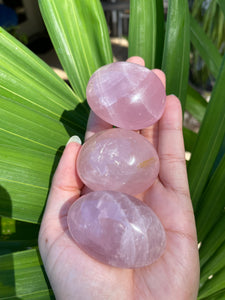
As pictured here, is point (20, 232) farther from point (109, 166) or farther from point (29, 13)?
point (29, 13)

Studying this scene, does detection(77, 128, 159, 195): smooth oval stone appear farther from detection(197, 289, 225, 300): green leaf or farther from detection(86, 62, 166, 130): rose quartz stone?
detection(197, 289, 225, 300): green leaf

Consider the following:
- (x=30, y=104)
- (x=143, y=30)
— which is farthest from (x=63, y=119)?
(x=143, y=30)

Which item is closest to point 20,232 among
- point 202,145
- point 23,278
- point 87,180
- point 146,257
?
point 23,278

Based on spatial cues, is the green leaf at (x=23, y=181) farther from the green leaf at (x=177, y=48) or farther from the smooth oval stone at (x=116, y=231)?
the green leaf at (x=177, y=48)

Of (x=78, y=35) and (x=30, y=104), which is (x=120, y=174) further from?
(x=78, y=35)

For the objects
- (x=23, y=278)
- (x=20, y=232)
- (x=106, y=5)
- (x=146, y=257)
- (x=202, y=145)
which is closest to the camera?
(x=146, y=257)

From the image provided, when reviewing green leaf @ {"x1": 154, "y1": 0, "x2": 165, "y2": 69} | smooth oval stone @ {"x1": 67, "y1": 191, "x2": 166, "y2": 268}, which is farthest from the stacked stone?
green leaf @ {"x1": 154, "y1": 0, "x2": 165, "y2": 69}
